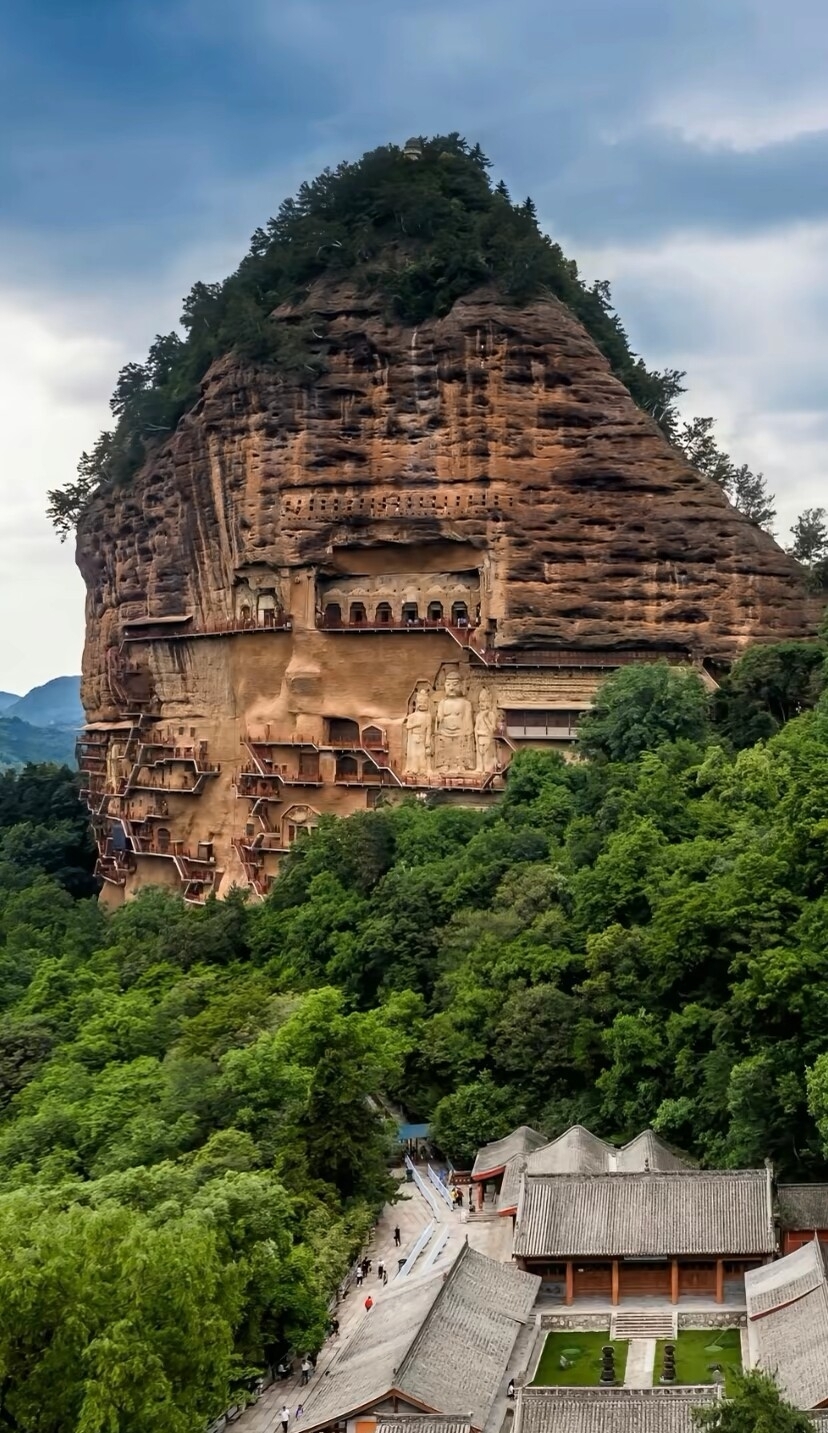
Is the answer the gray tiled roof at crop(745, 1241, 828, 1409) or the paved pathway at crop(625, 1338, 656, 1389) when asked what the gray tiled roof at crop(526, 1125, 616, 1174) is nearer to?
the paved pathway at crop(625, 1338, 656, 1389)

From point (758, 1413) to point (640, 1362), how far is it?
4856mm

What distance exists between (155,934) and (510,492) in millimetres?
12402

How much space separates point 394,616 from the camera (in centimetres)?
3634

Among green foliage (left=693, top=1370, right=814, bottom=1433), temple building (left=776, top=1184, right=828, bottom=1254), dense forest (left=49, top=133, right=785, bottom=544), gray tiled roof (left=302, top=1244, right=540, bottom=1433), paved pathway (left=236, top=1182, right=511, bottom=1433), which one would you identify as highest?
dense forest (left=49, top=133, right=785, bottom=544)

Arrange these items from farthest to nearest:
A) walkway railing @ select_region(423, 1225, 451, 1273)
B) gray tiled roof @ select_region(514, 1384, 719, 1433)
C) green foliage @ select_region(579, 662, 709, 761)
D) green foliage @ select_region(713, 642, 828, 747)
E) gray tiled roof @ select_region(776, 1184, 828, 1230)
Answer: green foliage @ select_region(713, 642, 828, 747)
green foliage @ select_region(579, 662, 709, 761)
walkway railing @ select_region(423, 1225, 451, 1273)
gray tiled roof @ select_region(776, 1184, 828, 1230)
gray tiled roof @ select_region(514, 1384, 719, 1433)

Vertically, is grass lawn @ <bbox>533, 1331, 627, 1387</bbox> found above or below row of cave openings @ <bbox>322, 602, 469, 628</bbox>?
below

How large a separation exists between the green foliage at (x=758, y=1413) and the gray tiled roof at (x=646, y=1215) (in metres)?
5.37

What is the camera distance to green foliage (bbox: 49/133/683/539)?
36.5 meters

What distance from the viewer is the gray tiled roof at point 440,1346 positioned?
52.0 feet

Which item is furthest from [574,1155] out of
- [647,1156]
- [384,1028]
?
[384,1028]

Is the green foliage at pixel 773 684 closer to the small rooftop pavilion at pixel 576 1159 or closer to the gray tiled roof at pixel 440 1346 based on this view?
the small rooftop pavilion at pixel 576 1159

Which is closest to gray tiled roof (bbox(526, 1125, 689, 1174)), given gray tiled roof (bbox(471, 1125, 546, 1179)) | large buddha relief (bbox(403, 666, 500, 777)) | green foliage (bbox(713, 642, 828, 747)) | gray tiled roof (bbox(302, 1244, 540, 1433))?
gray tiled roof (bbox(471, 1125, 546, 1179))

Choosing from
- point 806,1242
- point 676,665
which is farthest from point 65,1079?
point 676,665

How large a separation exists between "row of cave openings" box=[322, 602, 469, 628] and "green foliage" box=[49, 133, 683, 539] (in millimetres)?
5335
